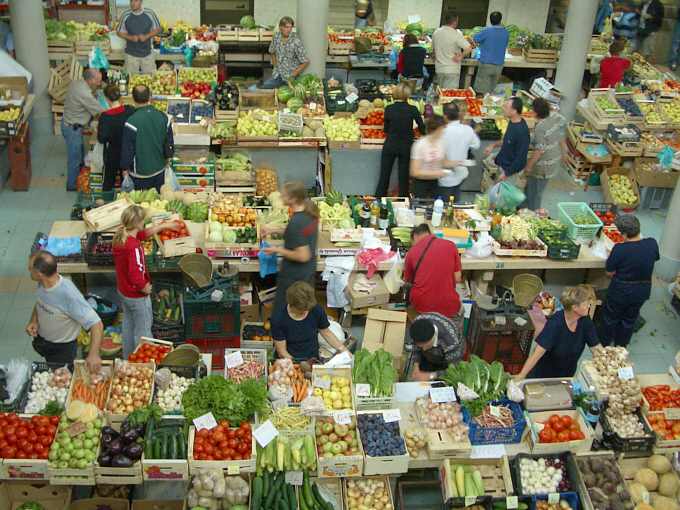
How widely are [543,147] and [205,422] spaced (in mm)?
5931

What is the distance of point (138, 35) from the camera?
12.1 m

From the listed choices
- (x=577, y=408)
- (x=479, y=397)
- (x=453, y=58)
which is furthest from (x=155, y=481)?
(x=453, y=58)

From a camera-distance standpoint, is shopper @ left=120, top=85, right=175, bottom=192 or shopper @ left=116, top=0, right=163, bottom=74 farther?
shopper @ left=116, top=0, right=163, bottom=74

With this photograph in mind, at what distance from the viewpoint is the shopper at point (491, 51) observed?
12.6 meters

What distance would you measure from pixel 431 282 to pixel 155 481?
9.73ft

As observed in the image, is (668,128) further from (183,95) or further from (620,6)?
(183,95)

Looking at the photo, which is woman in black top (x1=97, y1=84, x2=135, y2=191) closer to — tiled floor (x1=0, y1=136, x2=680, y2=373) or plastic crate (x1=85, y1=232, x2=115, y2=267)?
tiled floor (x1=0, y1=136, x2=680, y2=373)

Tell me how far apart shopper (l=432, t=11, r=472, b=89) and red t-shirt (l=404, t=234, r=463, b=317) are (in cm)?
692

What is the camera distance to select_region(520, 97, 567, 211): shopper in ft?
29.6

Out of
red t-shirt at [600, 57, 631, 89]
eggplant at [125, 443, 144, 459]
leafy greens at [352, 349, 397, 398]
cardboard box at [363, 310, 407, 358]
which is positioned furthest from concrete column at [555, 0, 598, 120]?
eggplant at [125, 443, 144, 459]

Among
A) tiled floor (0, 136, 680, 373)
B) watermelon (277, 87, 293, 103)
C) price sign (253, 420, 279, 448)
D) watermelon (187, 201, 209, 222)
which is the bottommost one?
tiled floor (0, 136, 680, 373)

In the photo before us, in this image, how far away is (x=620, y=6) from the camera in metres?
15.8

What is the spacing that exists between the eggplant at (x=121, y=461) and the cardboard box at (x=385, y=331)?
276cm

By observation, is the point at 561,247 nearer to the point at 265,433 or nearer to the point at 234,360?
the point at 234,360
